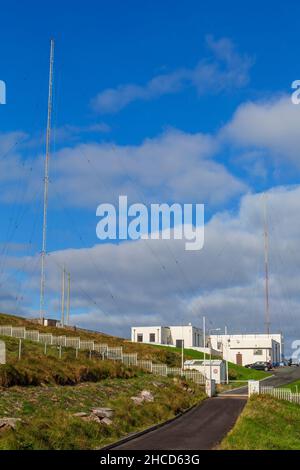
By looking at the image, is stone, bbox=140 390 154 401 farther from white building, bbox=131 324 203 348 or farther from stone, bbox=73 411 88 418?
white building, bbox=131 324 203 348

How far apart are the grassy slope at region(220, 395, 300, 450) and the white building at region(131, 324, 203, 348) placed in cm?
7522

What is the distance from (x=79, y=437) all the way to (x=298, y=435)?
12.4 metres

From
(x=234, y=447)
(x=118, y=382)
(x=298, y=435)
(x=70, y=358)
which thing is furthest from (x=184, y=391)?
(x=234, y=447)

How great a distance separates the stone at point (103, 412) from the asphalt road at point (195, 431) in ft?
6.94

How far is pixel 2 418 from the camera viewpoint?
77.3 ft

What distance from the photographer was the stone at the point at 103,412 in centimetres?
2842

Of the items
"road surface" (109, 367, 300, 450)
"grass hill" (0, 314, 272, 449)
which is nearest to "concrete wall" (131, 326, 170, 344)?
"grass hill" (0, 314, 272, 449)

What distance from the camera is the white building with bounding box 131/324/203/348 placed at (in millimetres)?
117875

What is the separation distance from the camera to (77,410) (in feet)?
95.2

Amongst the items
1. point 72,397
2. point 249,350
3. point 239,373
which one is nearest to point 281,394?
point 72,397

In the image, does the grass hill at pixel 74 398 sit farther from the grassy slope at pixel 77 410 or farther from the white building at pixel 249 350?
the white building at pixel 249 350

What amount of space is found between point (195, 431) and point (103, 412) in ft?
15.0

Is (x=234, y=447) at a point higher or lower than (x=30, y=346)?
lower

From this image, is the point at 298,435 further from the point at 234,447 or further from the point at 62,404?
the point at 62,404
